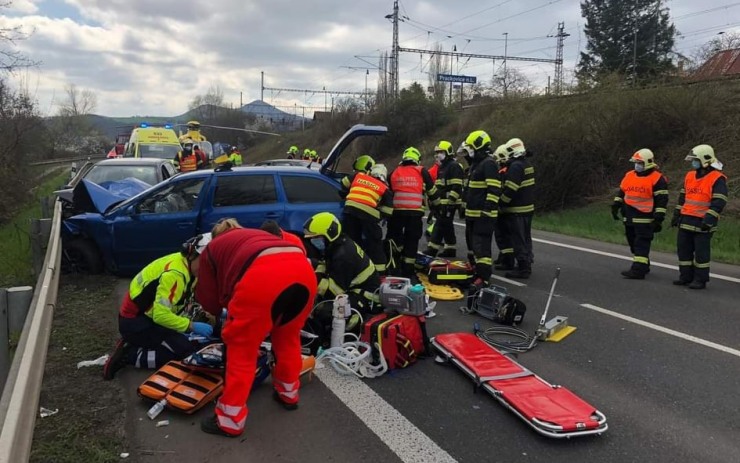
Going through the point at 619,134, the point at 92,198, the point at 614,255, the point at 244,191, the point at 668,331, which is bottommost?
the point at 668,331

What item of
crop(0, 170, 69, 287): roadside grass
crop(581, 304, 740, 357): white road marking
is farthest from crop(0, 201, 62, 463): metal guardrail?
crop(581, 304, 740, 357): white road marking

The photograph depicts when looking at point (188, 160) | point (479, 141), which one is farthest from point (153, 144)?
point (479, 141)

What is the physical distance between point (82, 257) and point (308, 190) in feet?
10.6

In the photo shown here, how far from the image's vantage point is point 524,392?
397 cm

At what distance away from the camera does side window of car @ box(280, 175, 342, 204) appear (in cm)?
753

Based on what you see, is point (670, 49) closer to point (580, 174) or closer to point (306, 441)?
point (580, 174)

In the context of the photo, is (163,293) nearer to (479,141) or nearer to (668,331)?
(668,331)

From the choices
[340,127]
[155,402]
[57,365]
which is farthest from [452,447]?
[340,127]

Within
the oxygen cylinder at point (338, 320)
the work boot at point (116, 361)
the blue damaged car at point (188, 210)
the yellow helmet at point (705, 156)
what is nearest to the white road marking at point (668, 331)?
the yellow helmet at point (705, 156)

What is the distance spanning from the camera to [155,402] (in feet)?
12.9

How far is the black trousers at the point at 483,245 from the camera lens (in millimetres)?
7199

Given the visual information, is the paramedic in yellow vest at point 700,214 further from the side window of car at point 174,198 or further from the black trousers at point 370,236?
the side window of car at point 174,198

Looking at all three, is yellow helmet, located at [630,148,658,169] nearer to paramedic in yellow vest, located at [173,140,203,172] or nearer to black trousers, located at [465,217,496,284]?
black trousers, located at [465,217,496,284]

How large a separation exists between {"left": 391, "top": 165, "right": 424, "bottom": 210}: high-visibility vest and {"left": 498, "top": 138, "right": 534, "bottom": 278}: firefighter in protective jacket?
4.16 ft
